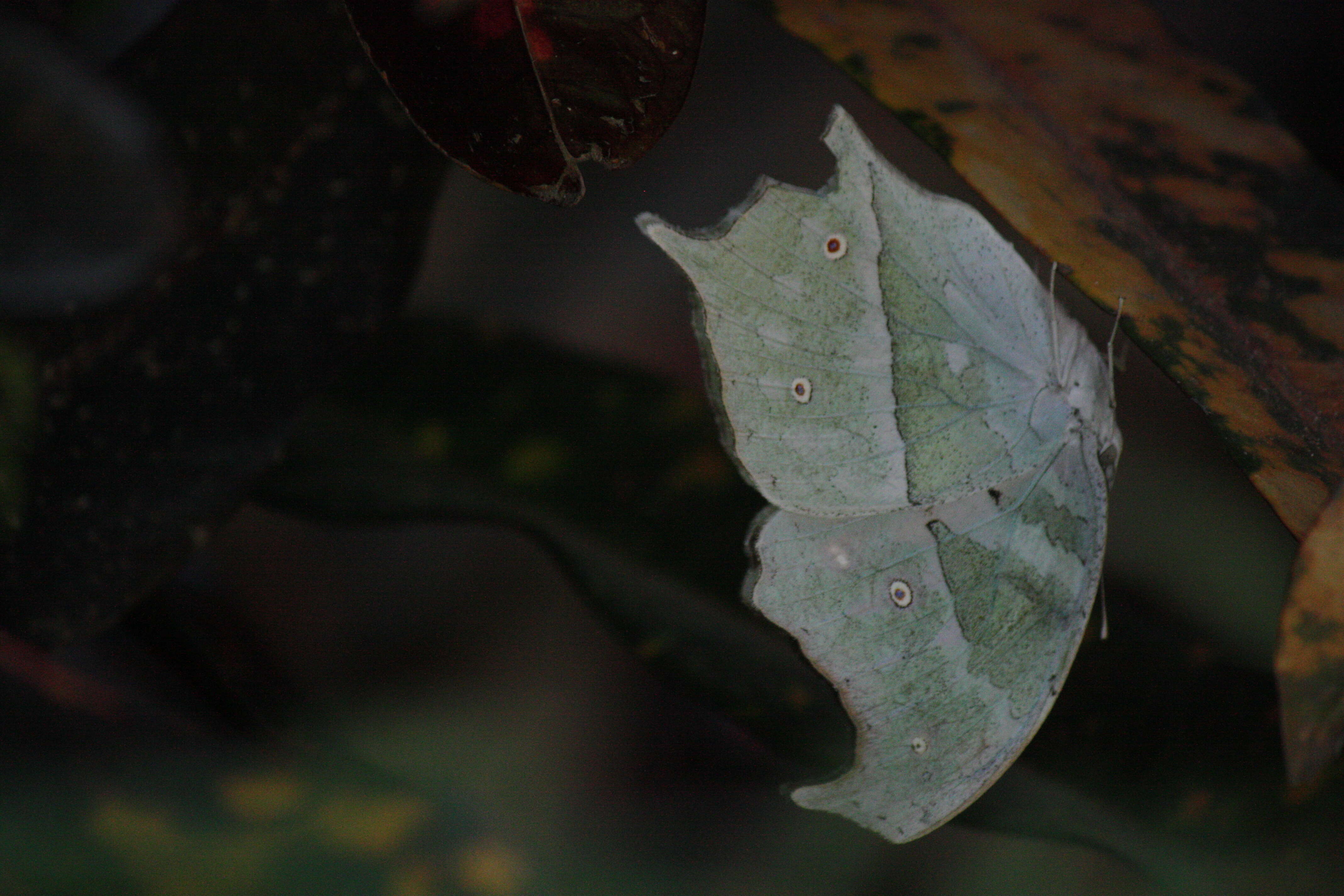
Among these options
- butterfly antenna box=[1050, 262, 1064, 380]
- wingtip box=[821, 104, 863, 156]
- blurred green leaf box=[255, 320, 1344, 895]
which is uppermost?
wingtip box=[821, 104, 863, 156]

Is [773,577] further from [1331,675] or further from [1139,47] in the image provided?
[1139,47]

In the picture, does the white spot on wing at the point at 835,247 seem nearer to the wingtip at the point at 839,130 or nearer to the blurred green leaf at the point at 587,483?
the wingtip at the point at 839,130

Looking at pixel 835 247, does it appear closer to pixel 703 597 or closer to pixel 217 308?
pixel 703 597

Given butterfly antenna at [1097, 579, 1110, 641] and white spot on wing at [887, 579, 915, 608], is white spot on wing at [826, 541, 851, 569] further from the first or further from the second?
butterfly antenna at [1097, 579, 1110, 641]

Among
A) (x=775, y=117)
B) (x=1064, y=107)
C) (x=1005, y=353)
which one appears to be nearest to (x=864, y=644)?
(x=1005, y=353)

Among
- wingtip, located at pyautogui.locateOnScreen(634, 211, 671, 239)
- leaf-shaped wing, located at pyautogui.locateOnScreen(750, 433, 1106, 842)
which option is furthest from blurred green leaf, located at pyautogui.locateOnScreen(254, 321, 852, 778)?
wingtip, located at pyautogui.locateOnScreen(634, 211, 671, 239)

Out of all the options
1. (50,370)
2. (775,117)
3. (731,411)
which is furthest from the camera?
(775,117)
